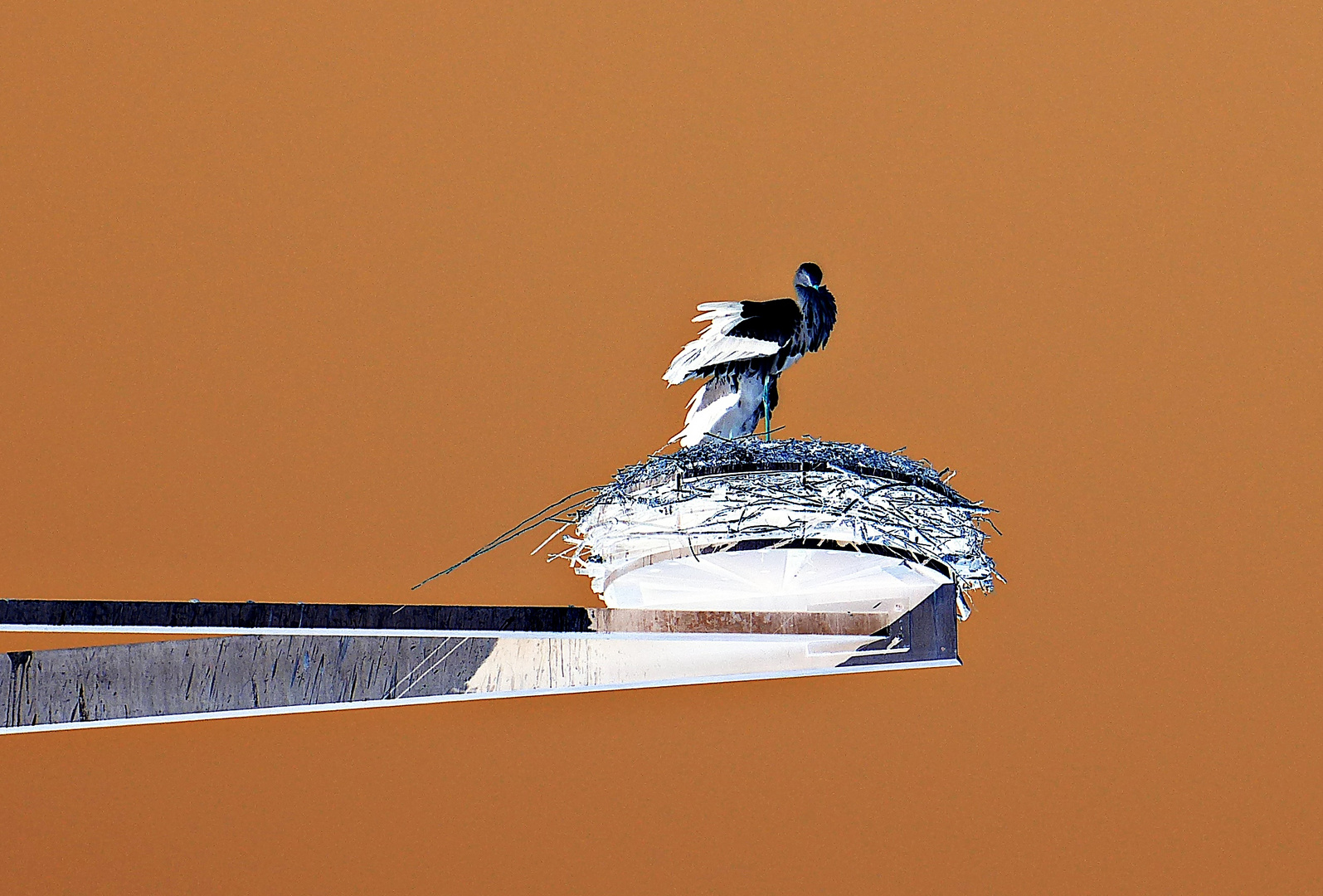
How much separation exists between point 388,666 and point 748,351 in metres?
0.63

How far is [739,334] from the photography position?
1.80m

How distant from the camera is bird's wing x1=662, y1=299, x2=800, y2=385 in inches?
71.0

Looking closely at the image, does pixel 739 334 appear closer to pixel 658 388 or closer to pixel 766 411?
pixel 766 411

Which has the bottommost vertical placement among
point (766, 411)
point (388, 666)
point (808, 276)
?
point (388, 666)

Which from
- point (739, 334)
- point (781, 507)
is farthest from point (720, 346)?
point (781, 507)

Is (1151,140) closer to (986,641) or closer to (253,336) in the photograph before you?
(986,641)

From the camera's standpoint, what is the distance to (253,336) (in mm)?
2258

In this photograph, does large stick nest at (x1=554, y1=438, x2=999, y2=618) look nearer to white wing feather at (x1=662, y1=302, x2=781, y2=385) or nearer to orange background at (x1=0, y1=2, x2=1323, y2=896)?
white wing feather at (x1=662, y1=302, x2=781, y2=385)

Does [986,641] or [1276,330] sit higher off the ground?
[1276,330]

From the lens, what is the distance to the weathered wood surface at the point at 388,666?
136 centimetres

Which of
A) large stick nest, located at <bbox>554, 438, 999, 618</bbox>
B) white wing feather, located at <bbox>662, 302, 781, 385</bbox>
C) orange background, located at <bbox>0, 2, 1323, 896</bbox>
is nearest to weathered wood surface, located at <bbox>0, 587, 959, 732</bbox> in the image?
large stick nest, located at <bbox>554, 438, 999, 618</bbox>

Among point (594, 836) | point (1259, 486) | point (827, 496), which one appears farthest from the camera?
point (1259, 486)

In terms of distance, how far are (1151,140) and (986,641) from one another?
848 mm

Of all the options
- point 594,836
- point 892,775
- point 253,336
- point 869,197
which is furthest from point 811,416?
point 253,336
